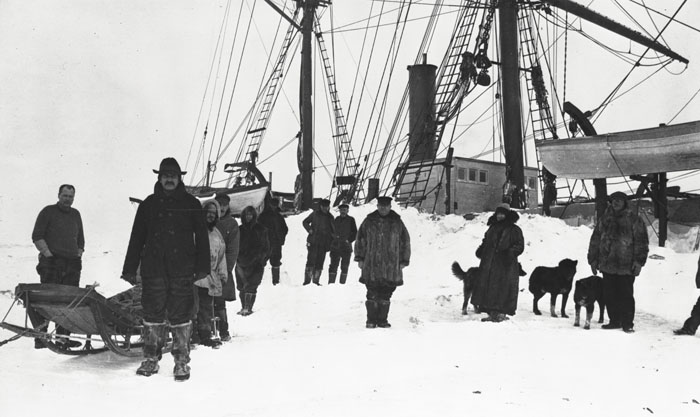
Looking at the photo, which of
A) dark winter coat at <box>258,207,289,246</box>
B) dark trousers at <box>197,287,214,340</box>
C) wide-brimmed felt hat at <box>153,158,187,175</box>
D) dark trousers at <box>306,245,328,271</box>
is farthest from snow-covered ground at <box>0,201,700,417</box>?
dark trousers at <box>306,245,328,271</box>

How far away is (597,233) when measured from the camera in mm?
8844

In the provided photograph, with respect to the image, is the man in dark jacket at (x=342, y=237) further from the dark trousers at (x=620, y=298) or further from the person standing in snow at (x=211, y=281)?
the person standing in snow at (x=211, y=281)

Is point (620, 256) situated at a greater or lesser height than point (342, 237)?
lesser

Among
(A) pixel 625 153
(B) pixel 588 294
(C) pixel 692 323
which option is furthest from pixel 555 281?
(A) pixel 625 153

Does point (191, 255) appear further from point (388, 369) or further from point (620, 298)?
point (620, 298)

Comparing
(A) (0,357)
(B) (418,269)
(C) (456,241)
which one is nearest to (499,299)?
(A) (0,357)

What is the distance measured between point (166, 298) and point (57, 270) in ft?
9.19

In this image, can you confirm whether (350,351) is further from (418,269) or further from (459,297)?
(418,269)

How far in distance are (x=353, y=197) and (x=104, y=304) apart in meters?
18.5

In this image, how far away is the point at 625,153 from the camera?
1386cm

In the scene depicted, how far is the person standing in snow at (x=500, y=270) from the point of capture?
8.98 m

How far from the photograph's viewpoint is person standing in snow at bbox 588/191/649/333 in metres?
8.41

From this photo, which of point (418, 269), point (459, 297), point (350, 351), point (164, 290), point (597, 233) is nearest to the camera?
point (164, 290)

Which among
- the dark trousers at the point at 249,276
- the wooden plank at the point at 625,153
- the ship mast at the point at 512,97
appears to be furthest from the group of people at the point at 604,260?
the ship mast at the point at 512,97
